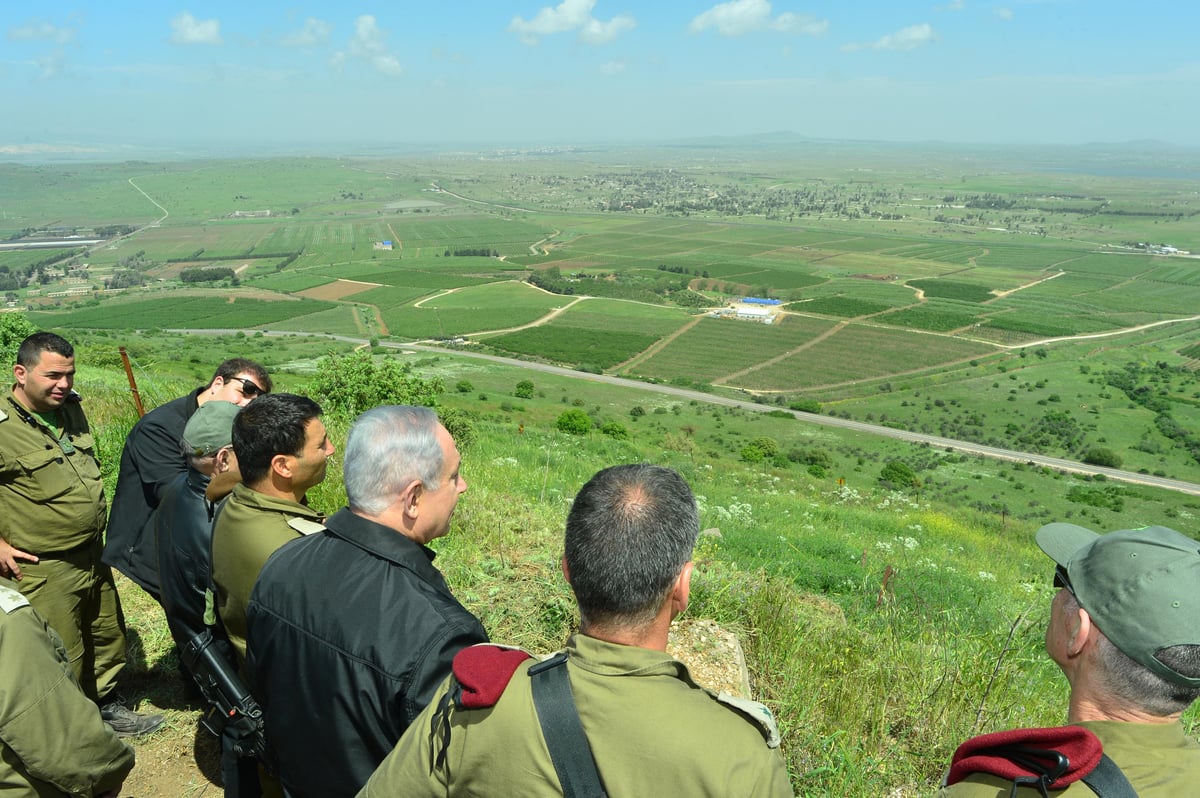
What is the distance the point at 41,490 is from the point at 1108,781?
4857 mm

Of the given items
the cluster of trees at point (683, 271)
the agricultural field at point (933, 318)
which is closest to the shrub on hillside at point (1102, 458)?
the agricultural field at point (933, 318)

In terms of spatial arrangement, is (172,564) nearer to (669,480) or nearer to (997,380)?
(669,480)

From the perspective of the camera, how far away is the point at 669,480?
184 cm

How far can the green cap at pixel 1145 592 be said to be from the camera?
5.37 feet

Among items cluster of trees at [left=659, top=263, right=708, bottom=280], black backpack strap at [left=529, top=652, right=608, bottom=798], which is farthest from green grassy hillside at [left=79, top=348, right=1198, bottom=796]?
cluster of trees at [left=659, top=263, right=708, bottom=280]

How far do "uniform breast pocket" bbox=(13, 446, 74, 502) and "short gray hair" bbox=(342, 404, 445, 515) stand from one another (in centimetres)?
267

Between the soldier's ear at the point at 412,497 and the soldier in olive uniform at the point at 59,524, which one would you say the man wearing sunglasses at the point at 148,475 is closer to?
the soldier in olive uniform at the point at 59,524

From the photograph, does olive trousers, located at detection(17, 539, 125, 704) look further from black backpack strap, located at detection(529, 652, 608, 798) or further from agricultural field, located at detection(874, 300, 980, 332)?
agricultural field, located at detection(874, 300, 980, 332)

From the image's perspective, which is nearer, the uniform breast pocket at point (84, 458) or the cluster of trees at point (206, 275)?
the uniform breast pocket at point (84, 458)

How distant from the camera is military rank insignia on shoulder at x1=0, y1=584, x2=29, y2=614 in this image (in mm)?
2158

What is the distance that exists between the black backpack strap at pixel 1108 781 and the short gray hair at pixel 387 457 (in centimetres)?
197

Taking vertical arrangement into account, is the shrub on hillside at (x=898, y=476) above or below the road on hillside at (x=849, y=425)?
above

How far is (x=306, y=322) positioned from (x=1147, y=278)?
110 metres

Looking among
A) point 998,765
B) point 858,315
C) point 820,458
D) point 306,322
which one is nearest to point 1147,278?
point 858,315
